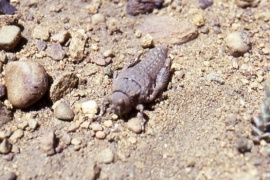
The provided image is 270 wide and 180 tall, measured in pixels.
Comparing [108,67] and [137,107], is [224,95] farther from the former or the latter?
[108,67]

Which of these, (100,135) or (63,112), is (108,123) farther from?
(63,112)

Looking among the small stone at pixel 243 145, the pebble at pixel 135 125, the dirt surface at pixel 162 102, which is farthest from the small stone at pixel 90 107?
the small stone at pixel 243 145

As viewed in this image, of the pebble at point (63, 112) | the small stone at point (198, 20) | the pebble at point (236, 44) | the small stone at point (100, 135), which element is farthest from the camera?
the small stone at point (198, 20)

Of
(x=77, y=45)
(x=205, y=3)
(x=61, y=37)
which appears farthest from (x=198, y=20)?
(x=61, y=37)

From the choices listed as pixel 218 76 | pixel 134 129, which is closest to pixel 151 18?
pixel 218 76

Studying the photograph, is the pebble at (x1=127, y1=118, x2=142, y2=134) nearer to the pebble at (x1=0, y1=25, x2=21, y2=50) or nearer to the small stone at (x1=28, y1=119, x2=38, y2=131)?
the small stone at (x1=28, y1=119, x2=38, y2=131)

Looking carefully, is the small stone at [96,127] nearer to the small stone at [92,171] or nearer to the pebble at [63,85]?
the small stone at [92,171]
